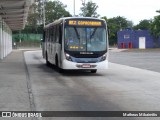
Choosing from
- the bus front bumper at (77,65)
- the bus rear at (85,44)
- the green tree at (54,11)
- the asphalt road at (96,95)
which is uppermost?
the green tree at (54,11)

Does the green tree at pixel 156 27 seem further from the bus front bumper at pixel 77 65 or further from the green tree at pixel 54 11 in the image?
the bus front bumper at pixel 77 65

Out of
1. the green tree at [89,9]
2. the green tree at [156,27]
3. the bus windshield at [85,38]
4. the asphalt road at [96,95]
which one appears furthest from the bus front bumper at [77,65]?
the green tree at [89,9]

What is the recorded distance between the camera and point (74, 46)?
2128cm

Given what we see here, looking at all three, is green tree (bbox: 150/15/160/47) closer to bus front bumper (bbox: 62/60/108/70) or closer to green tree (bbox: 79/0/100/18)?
green tree (bbox: 79/0/100/18)

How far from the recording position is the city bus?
21000 mm

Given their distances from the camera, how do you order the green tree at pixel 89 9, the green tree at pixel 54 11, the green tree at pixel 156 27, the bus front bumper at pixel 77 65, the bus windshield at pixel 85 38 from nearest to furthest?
1. the bus front bumper at pixel 77 65
2. the bus windshield at pixel 85 38
3. the green tree at pixel 156 27
4. the green tree at pixel 89 9
5. the green tree at pixel 54 11

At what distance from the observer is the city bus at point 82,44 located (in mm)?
21000

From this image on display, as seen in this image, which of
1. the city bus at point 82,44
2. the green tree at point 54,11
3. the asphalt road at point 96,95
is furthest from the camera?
the green tree at point 54,11

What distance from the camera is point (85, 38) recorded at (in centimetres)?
2147

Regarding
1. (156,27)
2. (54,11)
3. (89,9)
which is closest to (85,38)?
(156,27)

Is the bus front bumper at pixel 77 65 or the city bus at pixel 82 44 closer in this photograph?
the bus front bumper at pixel 77 65

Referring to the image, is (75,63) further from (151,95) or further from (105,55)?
(151,95)

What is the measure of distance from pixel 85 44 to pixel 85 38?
0.33 m

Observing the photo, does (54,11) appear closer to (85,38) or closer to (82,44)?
(85,38)
